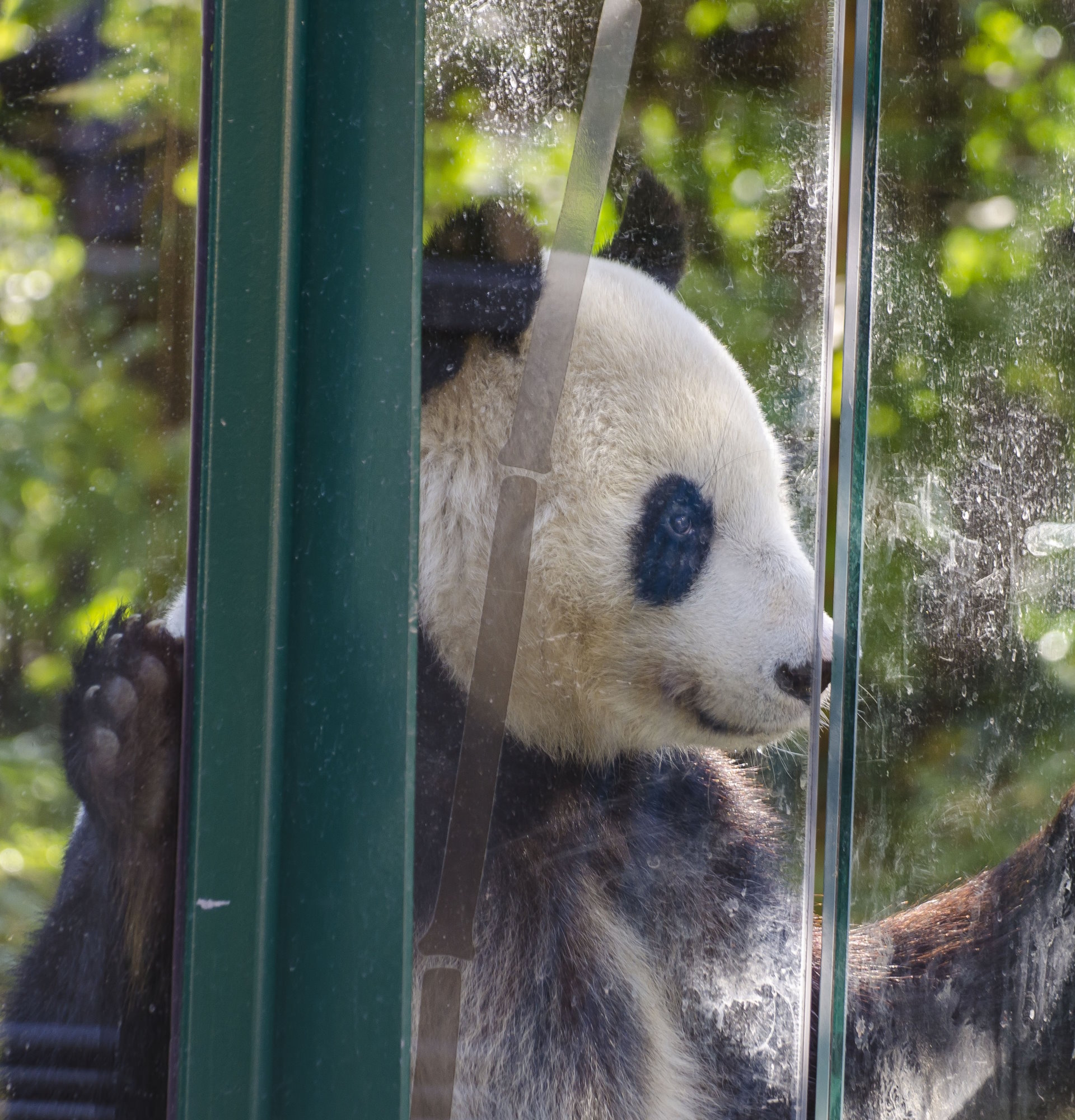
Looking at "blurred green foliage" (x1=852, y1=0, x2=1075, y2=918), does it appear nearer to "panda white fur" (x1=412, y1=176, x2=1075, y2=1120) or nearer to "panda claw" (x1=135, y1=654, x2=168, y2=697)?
"panda white fur" (x1=412, y1=176, x2=1075, y2=1120)

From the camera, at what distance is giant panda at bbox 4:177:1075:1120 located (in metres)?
0.52

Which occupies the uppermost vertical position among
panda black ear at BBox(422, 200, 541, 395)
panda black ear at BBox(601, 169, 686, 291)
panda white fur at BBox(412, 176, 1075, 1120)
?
panda black ear at BBox(601, 169, 686, 291)

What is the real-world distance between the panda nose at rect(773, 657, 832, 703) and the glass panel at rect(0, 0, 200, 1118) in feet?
1.77

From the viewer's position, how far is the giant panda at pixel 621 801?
1.72ft

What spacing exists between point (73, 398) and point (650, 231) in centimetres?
43

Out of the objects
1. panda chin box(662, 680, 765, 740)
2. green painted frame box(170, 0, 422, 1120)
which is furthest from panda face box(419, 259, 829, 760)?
green painted frame box(170, 0, 422, 1120)

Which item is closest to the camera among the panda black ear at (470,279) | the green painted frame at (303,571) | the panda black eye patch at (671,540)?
the green painted frame at (303,571)

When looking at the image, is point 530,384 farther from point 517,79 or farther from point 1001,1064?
point 1001,1064

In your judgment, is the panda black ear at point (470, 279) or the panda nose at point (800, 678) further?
the panda nose at point (800, 678)

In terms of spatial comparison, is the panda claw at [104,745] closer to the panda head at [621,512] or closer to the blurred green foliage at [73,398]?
the blurred green foliage at [73,398]

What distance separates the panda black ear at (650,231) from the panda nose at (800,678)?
1.20 feet

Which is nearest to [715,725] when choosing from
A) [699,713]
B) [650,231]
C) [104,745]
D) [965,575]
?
[699,713]

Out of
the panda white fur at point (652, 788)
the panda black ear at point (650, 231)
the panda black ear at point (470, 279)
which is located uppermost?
the panda black ear at point (650, 231)

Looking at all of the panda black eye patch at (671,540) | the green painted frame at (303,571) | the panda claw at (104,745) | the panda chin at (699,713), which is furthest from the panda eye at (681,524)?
the panda claw at (104,745)
